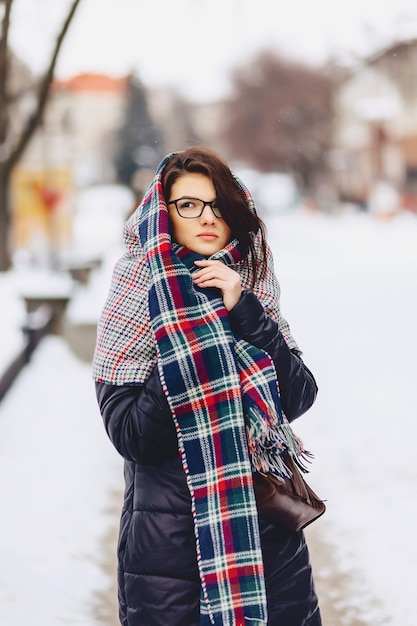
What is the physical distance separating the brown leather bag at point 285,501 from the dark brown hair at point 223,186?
1.63ft

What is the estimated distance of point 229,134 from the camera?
76250 mm

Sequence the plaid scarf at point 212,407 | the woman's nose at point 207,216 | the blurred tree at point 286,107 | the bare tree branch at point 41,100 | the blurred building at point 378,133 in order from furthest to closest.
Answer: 1. the blurred tree at point 286,107
2. the blurred building at point 378,133
3. the bare tree branch at point 41,100
4. the woman's nose at point 207,216
5. the plaid scarf at point 212,407

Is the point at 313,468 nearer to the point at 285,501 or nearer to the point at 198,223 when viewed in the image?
the point at 285,501

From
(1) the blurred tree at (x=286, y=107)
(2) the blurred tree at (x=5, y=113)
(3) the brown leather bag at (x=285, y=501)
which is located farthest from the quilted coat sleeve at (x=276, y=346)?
(1) the blurred tree at (x=286, y=107)

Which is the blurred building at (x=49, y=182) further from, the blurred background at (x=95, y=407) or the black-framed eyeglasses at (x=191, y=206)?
the black-framed eyeglasses at (x=191, y=206)

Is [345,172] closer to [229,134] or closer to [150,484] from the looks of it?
[229,134]

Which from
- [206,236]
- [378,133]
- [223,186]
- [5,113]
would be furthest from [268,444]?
[378,133]

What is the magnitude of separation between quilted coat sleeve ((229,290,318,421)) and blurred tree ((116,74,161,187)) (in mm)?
62662

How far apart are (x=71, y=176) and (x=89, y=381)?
78.9 ft

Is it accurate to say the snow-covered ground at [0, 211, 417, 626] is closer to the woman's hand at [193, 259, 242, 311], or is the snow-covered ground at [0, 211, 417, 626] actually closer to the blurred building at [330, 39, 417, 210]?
the woman's hand at [193, 259, 242, 311]

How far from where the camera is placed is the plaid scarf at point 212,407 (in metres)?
2.12

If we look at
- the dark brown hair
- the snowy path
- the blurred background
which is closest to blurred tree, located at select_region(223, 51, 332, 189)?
the blurred background

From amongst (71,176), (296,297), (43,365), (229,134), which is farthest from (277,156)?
(43,365)

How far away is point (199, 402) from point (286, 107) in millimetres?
62046
